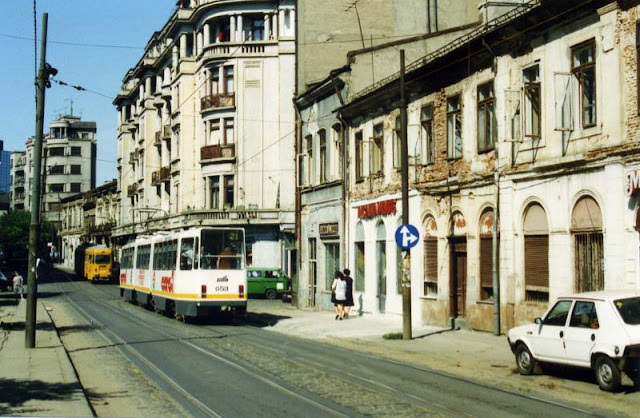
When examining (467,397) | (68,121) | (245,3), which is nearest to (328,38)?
(245,3)

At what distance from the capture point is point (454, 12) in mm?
43781

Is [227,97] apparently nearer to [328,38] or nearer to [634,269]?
[328,38]

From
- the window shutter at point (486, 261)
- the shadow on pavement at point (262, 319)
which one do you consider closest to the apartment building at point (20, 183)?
the shadow on pavement at point (262, 319)

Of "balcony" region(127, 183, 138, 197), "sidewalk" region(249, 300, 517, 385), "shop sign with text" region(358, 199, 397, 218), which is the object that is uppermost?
"balcony" region(127, 183, 138, 197)

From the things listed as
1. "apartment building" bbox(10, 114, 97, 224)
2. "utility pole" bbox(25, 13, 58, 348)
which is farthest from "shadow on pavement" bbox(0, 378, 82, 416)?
"apartment building" bbox(10, 114, 97, 224)

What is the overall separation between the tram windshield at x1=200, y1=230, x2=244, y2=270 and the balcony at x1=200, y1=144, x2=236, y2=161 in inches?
1204

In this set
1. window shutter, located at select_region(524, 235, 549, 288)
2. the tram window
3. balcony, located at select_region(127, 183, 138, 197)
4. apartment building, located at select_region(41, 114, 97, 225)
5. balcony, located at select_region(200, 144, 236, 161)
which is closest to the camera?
Answer: window shutter, located at select_region(524, 235, 549, 288)

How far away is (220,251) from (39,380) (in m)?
14.6

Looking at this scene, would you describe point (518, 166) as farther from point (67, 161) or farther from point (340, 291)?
point (67, 161)

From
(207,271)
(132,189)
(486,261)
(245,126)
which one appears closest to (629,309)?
(486,261)

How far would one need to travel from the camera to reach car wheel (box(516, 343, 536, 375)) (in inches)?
627

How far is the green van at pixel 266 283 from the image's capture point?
50781 mm

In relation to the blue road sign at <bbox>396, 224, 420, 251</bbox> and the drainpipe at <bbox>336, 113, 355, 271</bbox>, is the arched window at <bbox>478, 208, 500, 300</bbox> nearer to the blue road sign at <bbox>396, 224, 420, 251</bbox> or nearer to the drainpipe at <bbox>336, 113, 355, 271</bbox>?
the blue road sign at <bbox>396, 224, 420, 251</bbox>

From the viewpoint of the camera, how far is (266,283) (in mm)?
51031
